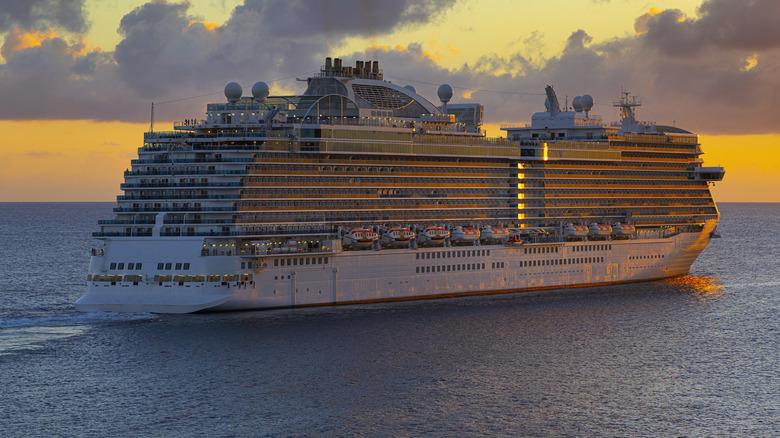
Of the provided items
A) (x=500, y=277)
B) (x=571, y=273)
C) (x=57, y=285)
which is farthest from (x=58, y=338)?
(x=571, y=273)

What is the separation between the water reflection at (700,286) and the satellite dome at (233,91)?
137ft

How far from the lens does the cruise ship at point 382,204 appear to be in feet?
232

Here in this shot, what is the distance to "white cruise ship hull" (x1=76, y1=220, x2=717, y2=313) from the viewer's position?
226 feet

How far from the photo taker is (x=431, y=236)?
8125 centimetres

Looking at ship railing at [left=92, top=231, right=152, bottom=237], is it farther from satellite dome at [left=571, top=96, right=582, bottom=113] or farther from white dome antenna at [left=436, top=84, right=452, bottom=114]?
satellite dome at [left=571, top=96, right=582, bottom=113]

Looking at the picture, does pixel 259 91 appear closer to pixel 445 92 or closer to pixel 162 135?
pixel 162 135

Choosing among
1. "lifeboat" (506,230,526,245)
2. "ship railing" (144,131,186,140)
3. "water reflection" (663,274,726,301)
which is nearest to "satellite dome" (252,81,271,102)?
"ship railing" (144,131,186,140)

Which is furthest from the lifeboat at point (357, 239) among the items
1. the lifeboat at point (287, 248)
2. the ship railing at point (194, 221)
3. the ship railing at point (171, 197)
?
the ship railing at point (194, 221)

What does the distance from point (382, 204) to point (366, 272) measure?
278 inches

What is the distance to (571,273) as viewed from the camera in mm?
91375

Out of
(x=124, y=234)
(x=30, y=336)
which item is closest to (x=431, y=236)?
(x=124, y=234)

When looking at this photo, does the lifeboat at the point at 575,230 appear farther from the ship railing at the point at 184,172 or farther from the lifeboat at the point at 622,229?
the ship railing at the point at 184,172

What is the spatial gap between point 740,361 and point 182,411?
108 ft

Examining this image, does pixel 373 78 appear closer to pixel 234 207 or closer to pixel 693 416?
pixel 234 207
